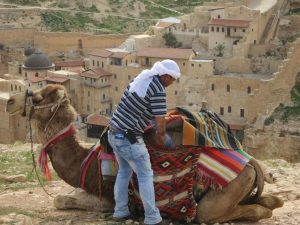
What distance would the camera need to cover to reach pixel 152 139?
19.2ft

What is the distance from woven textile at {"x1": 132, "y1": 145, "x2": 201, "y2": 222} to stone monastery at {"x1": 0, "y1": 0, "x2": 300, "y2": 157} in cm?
2137

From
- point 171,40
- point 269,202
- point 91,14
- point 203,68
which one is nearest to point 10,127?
point 203,68

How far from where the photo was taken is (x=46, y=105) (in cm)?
620

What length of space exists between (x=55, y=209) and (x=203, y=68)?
26303 mm

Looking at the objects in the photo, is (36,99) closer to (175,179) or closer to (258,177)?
(175,179)

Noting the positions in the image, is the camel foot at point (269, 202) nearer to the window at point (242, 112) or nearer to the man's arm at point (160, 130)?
the man's arm at point (160, 130)

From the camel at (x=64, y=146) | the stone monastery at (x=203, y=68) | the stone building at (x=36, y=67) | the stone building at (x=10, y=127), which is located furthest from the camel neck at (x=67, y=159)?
the stone building at (x=36, y=67)

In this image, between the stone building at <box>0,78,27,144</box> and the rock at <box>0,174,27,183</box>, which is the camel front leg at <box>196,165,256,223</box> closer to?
the rock at <box>0,174,27,183</box>

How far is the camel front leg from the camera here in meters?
5.84

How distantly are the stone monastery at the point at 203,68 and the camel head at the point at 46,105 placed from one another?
21.3m

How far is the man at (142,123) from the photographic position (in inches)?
219

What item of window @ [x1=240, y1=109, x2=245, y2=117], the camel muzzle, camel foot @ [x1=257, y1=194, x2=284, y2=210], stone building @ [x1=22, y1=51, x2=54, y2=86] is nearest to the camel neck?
the camel muzzle

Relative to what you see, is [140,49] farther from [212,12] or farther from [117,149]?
[117,149]

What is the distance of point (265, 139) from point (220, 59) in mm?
10261
